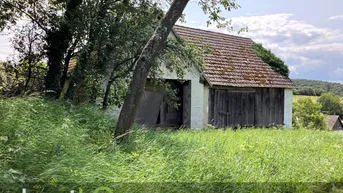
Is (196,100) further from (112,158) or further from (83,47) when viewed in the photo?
(112,158)

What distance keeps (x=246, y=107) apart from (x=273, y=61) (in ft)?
13.5

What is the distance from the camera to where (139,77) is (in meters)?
6.32

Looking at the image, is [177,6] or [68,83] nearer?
[177,6]

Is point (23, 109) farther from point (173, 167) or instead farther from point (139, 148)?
point (173, 167)

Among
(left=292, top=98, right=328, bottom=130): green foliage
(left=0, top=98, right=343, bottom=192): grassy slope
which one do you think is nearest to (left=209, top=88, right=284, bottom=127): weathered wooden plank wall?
(left=0, top=98, right=343, bottom=192): grassy slope

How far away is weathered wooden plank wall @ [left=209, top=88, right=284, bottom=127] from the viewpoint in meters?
15.2

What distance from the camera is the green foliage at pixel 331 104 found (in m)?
50.6

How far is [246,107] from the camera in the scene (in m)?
16.3

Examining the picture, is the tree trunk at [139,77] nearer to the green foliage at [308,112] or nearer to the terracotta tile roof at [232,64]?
the terracotta tile roof at [232,64]

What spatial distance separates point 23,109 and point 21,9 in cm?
448

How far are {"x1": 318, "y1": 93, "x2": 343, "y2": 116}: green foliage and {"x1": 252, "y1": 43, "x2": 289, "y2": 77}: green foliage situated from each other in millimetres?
36421

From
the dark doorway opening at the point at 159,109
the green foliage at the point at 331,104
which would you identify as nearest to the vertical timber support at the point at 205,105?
the dark doorway opening at the point at 159,109

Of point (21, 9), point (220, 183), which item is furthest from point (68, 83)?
point (220, 183)

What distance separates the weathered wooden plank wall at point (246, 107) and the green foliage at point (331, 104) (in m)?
37.7
